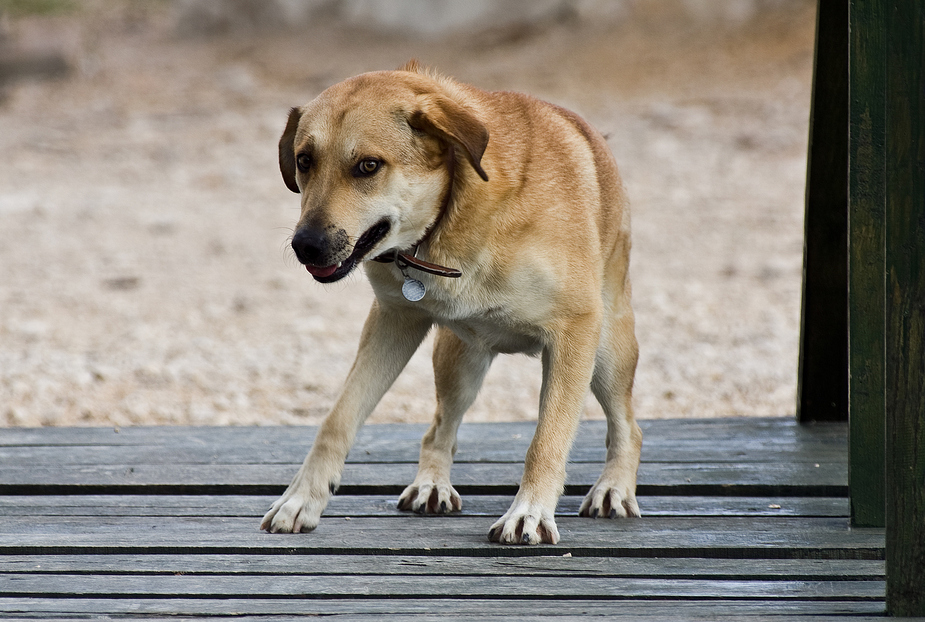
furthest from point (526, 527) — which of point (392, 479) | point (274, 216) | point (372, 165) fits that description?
point (274, 216)

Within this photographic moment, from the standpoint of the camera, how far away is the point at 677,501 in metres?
3.45

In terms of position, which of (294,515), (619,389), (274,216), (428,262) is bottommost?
(274,216)

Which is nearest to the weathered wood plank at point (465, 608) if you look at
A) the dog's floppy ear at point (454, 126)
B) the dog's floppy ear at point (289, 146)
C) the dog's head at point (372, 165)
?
the dog's head at point (372, 165)

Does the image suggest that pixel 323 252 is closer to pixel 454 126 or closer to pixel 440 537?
pixel 454 126

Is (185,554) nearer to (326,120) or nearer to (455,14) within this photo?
(326,120)

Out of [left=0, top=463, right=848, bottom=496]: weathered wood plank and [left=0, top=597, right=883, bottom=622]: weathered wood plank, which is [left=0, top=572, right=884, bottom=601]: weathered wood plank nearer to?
[left=0, top=597, right=883, bottom=622]: weathered wood plank

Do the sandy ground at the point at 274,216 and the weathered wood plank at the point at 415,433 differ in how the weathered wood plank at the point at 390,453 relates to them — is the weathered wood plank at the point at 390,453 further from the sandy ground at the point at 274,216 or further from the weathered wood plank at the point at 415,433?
the sandy ground at the point at 274,216

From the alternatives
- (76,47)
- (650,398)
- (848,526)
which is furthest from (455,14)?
(848,526)

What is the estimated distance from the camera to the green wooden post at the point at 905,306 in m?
2.14

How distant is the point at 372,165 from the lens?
2.92m

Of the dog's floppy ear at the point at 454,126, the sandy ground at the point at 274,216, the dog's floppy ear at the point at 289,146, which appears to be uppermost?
the dog's floppy ear at the point at 454,126

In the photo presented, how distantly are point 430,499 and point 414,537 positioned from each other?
0.30 metres

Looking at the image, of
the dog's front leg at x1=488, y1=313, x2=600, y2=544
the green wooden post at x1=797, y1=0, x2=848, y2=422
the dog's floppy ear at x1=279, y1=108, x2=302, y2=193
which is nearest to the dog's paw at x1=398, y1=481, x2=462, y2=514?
the dog's front leg at x1=488, y1=313, x2=600, y2=544

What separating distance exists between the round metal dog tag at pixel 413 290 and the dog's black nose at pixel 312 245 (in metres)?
0.34
